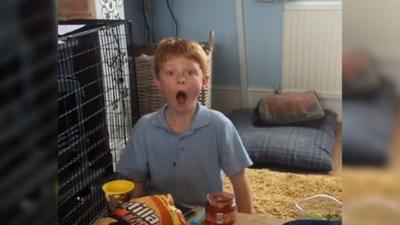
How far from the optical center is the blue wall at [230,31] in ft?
9.77

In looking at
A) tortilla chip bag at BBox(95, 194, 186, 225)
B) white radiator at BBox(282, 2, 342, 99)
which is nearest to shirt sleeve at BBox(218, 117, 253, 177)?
tortilla chip bag at BBox(95, 194, 186, 225)

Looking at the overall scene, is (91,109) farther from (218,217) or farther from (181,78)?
(218,217)

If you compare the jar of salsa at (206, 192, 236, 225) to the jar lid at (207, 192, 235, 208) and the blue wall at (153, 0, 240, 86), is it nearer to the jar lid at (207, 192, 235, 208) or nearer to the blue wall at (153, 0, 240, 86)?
the jar lid at (207, 192, 235, 208)

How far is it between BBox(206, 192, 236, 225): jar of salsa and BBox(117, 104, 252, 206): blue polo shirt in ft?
1.11

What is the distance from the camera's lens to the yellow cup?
0.90m

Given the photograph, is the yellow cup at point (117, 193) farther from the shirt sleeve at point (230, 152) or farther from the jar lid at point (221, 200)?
the shirt sleeve at point (230, 152)

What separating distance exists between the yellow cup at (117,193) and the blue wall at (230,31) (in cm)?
210

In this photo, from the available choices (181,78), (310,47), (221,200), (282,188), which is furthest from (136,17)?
(221,200)

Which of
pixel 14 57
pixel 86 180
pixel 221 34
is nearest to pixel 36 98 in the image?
pixel 14 57

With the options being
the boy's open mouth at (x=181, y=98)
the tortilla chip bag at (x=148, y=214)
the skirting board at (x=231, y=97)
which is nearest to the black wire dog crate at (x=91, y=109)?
the boy's open mouth at (x=181, y=98)

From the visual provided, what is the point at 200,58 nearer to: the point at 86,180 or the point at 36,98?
the point at 86,180

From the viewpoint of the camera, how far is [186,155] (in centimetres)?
118

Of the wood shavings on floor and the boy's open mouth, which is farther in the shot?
the wood shavings on floor

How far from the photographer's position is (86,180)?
6.18ft
